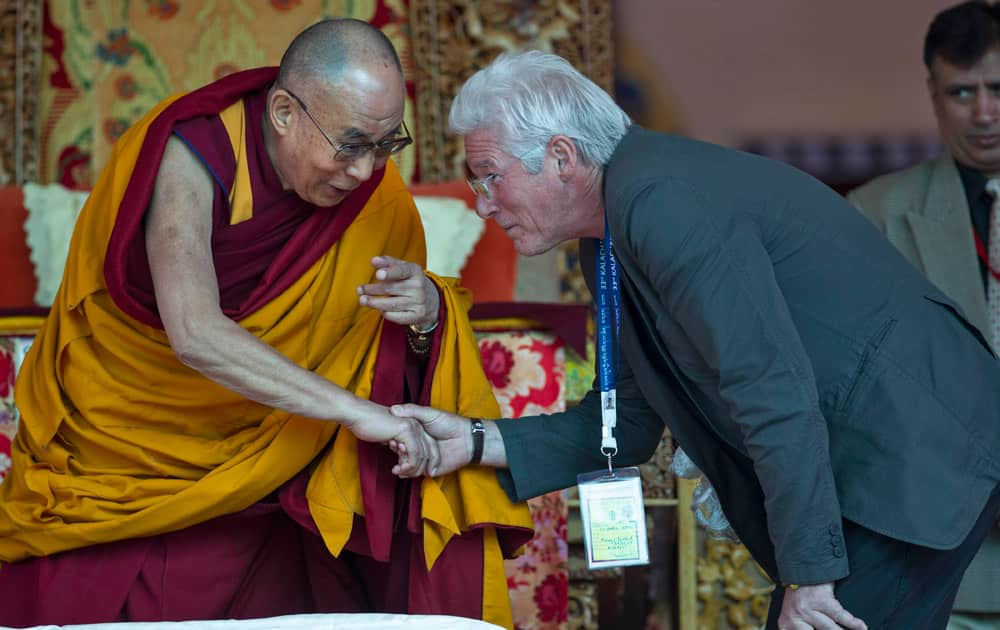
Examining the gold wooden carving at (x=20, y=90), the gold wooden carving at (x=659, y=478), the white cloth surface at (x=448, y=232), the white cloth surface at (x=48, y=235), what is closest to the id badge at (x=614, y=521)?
the gold wooden carving at (x=659, y=478)

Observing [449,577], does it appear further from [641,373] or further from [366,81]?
[366,81]

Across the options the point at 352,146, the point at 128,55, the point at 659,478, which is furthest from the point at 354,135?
the point at 128,55

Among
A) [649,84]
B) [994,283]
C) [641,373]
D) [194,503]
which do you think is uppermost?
[649,84]

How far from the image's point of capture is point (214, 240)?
2104mm

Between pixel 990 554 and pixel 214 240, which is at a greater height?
pixel 214 240

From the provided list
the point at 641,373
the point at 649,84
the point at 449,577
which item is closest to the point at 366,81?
the point at 641,373

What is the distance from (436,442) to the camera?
2.16 meters

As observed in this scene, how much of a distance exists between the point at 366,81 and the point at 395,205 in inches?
12.9

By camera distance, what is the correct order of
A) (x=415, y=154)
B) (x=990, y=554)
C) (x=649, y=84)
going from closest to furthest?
(x=990, y=554) → (x=415, y=154) → (x=649, y=84)

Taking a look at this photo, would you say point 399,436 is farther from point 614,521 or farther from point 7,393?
point 7,393

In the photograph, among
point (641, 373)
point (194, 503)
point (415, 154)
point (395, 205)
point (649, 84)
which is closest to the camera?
point (641, 373)

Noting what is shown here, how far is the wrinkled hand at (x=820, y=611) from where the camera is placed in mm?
1740

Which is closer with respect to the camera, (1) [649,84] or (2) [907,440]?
(2) [907,440]

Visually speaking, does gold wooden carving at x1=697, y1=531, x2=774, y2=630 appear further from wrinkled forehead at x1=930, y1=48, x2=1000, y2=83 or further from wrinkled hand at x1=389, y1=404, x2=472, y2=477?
wrinkled forehead at x1=930, y1=48, x2=1000, y2=83
